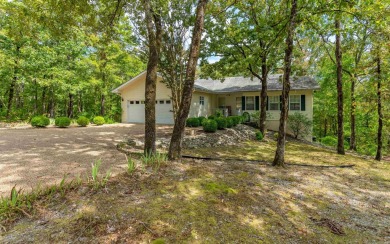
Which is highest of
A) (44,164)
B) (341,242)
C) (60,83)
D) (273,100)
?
(60,83)

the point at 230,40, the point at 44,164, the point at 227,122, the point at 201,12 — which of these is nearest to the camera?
the point at 44,164

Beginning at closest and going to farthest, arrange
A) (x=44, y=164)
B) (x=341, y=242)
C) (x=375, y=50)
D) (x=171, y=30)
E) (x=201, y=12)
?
(x=341, y=242) → (x=44, y=164) → (x=201, y=12) → (x=375, y=50) → (x=171, y=30)

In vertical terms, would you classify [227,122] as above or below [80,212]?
above

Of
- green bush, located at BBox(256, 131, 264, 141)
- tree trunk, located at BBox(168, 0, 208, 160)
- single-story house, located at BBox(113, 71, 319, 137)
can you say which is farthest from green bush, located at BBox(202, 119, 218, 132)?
tree trunk, located at BBox(168, 0, 208, 160)

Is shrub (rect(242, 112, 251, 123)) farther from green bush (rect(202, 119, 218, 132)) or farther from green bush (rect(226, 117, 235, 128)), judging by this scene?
green bush (rect(202, 119, 218, 132))

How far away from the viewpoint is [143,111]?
1678 cm

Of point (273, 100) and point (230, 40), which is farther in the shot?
point (273, 100)

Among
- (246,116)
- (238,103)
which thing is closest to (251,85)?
(238,103)

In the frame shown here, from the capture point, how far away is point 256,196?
159 inches

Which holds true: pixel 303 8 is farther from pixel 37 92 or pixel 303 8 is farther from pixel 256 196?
pixel 37 92

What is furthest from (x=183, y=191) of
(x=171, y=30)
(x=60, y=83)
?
(x=60, y=83)

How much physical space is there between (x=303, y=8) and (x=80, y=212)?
7411 millimetres

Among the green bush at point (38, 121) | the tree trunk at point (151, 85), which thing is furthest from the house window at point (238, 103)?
the green bush at point (38, 121)

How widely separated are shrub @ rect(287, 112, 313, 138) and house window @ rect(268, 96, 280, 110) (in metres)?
1.62
